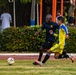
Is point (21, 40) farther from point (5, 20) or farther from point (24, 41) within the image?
point (5, 20)

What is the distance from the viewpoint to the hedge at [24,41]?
1883cm

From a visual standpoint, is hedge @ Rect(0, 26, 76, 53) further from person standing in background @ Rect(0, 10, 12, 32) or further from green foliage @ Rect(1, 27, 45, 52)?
person standing in background @ Rect(0, 10, 12, 32)

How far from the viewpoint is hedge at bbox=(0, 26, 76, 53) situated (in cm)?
1883

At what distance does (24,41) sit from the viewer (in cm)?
1886

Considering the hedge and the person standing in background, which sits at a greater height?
the person standing in background

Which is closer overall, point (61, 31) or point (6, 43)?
point (61, 31)

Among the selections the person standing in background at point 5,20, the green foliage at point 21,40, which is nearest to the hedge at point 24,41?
the green foliage at point 21,40

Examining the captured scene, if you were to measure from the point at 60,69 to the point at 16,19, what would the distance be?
1163 cm

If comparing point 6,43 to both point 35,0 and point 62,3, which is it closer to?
point 35,0

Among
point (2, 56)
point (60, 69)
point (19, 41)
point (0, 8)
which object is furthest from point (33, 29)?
point (60, 69)

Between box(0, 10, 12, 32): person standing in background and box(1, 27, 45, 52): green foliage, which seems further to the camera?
box(0, 10, 12, 32): person standing in background

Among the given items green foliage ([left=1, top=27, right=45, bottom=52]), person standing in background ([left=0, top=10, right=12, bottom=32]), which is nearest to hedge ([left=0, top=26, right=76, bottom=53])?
green foliage ([left=1, top=27, right=45, bottom=52])

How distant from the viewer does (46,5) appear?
77.6ft

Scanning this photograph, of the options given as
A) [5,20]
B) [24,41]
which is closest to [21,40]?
[24,41]
